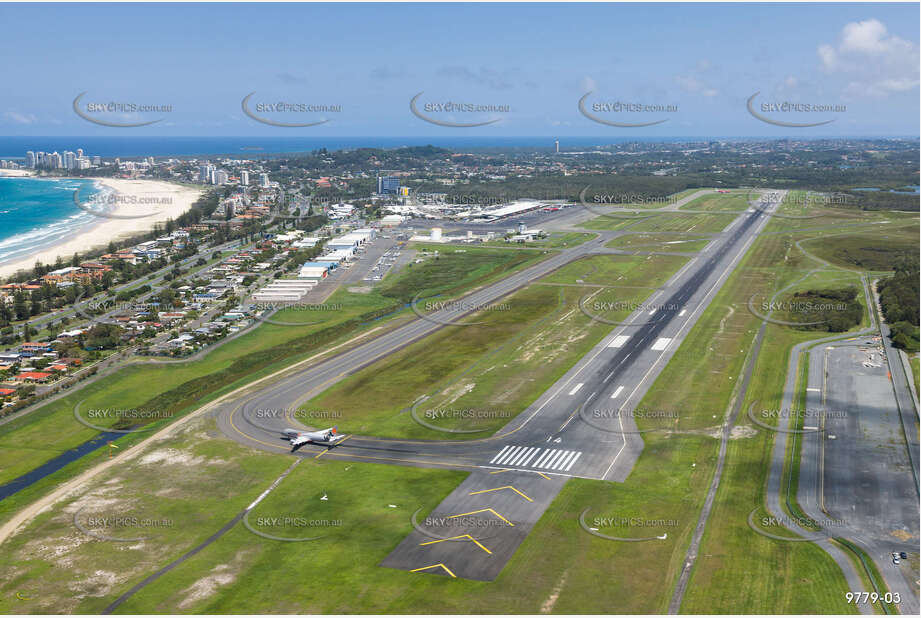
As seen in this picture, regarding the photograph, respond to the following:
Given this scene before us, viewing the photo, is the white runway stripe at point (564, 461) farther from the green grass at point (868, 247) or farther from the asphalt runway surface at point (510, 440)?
the green grass at point (868, 247)

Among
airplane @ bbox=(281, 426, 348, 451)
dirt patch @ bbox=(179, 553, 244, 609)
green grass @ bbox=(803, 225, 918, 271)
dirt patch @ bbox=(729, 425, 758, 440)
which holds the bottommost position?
dirt patch @ bbox=(179, 553, 244, 609)

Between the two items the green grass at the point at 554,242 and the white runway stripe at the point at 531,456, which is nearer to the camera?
the white runway stripe at the point at 531,456

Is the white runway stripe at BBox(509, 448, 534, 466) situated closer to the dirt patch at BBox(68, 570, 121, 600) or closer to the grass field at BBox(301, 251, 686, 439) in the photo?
the grass field at BBox(301, 251, 686, 439)

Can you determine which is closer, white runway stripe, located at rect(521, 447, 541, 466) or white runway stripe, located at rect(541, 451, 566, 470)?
white runway stripe, located at rect(541, 451, 566, 470)

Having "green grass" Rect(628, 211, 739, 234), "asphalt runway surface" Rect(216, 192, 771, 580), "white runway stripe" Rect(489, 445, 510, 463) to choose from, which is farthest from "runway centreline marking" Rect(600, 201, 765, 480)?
"green grass" Rect(628, 211, 739, 234)

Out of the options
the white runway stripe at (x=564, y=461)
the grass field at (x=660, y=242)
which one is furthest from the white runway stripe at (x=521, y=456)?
the grass field at (x=660, y=242)

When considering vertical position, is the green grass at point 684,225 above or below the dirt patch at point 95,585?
above

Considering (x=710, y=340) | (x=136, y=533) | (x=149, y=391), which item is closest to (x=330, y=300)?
(x=149, y=391)

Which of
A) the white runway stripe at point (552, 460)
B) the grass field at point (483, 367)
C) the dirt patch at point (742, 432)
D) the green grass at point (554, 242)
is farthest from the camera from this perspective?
the green grass at point (554, 242)

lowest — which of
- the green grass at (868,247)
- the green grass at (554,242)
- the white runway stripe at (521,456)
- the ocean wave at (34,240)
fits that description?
the white runway stripe at (521,456)
